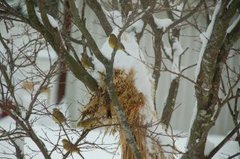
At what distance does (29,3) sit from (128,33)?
0.67m

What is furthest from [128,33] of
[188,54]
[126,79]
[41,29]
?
[188,54]

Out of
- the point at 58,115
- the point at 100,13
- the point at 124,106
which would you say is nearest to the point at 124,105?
the point at 124,106

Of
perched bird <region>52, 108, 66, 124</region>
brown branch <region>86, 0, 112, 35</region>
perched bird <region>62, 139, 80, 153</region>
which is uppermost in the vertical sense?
brown branch <region>86, 0, 112, 35</region>

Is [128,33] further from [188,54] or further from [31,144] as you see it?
[188,54]

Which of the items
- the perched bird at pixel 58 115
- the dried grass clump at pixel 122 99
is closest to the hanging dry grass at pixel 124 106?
the dried grass clump at pixel 122 99

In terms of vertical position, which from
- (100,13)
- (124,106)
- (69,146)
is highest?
(100,13)

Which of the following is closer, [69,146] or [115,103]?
[115,103]

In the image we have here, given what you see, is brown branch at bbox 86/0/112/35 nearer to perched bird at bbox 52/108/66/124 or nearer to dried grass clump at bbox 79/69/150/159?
dried grass clump at bbox 79/69/150/159

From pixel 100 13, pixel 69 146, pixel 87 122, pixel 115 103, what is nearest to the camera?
pixel 115 103

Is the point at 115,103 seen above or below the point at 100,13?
below

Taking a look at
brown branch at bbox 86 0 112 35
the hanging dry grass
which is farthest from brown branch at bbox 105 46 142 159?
brown branch at bbox 86 0 112 35

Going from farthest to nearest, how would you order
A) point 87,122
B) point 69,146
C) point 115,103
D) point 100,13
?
point 100,13, point 69,146, point 87,122, point 115,103

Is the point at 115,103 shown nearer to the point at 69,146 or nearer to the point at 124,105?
the point at 124,105

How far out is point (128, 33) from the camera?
2.55m
